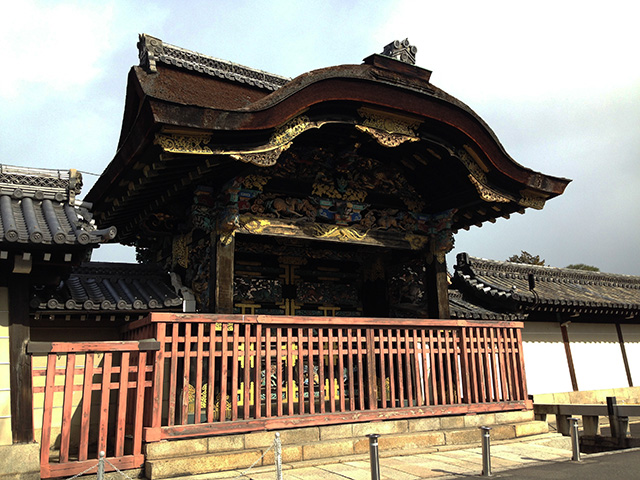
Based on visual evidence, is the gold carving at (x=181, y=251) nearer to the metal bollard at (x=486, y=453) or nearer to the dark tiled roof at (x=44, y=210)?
the dark tiled roof at (x=44, y=210)

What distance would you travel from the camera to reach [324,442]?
7285mm

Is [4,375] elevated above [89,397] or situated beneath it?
elevated above

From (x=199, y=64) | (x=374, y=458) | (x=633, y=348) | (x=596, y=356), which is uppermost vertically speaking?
(x=199, y=64)

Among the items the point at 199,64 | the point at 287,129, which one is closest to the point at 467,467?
the point at 287,129

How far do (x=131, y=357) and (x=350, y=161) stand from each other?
4.85 meters

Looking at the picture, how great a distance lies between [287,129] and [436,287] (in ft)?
15.0

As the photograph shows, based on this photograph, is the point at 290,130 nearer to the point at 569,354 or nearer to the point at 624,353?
the point at 569,354

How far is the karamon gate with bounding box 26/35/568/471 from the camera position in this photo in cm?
694

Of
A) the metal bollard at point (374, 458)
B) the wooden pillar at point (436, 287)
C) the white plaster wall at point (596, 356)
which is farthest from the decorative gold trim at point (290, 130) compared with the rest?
the white plaster wall at point (596, 356)

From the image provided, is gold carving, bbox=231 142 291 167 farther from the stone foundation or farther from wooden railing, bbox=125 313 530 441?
the stone foundation

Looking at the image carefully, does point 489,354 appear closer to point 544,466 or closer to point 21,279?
point 544,466

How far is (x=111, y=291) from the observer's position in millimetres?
8688

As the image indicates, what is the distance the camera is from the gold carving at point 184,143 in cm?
681

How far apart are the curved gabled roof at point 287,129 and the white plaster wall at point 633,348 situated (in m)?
8.25
